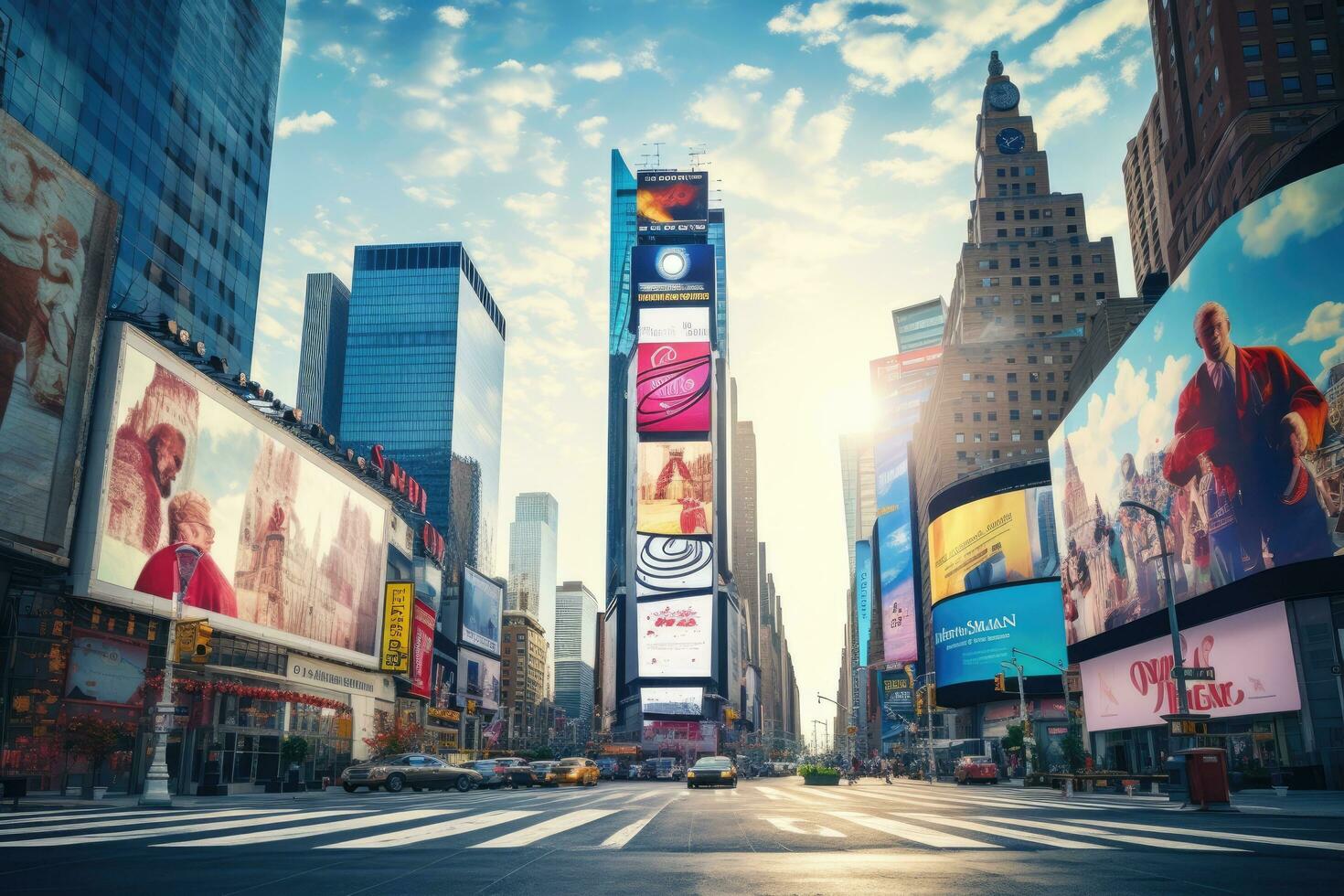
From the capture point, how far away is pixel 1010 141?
146 meters

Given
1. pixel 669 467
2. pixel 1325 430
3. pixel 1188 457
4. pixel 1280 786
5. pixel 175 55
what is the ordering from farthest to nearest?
1. pixel 669 467
2. pixel 175 55
3. pixel 1188 457
4. pixel 1325 430
5. pixel 1280 786

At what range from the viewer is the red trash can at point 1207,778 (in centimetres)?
2473

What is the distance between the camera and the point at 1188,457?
1928 inches

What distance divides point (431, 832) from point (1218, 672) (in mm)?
46255

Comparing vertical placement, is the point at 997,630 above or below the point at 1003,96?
below

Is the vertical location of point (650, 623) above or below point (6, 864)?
above

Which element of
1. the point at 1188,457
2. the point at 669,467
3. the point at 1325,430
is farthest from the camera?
the point at 669,467

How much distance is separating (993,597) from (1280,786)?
2383 inches

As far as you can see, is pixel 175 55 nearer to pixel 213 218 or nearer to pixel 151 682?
pixel 213 218

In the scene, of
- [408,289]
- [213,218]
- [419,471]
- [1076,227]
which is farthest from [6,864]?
[408,289]

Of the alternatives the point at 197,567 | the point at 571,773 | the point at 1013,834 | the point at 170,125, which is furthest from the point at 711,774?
the point at 170,125

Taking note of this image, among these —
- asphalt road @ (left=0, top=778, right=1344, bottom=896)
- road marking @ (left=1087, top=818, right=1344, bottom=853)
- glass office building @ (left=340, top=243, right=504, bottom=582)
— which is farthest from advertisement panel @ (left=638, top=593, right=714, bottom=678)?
road marking @ (left=1087, top=818, right=1344, bottom=853)

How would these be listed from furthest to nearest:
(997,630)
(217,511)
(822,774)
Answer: (997,630), (822,774), (217,511)

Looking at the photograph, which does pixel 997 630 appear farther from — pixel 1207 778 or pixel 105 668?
pixel 105 668
